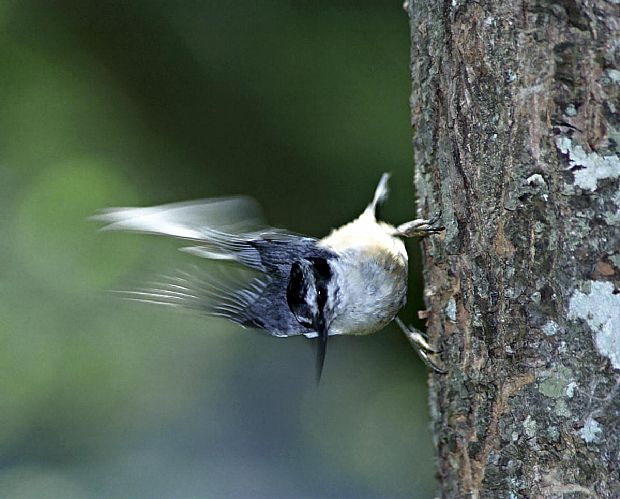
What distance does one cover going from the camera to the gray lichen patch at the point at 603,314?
1817 mm

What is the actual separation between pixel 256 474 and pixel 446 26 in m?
3.02

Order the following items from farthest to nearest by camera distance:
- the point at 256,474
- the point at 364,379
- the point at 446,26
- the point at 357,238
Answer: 1. the point at 364,379
2. the point at 256,474
3. the point at 357,238
4. the point at 446,26

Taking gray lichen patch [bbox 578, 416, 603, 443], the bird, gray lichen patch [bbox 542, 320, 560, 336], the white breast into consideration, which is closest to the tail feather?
the bird

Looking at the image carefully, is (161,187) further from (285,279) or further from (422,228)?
(422,228)

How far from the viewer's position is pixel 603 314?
6.03 ft

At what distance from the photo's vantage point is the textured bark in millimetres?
1849

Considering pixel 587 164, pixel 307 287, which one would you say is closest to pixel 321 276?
pixel 307 287

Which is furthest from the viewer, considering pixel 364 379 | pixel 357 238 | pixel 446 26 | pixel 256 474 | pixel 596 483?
pixel 364 379

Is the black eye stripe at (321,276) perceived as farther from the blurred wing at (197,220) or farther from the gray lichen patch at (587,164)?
the gray lichen patch at (587,164)

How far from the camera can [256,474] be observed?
452 cm

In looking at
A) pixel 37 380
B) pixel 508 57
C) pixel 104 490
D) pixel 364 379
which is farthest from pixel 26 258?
pixel 508 57

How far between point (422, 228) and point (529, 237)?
1.55 feet

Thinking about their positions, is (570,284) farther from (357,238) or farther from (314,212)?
(314,212)

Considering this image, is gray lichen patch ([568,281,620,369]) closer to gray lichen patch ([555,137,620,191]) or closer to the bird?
gray lichen patch ([555,137,620,191])
